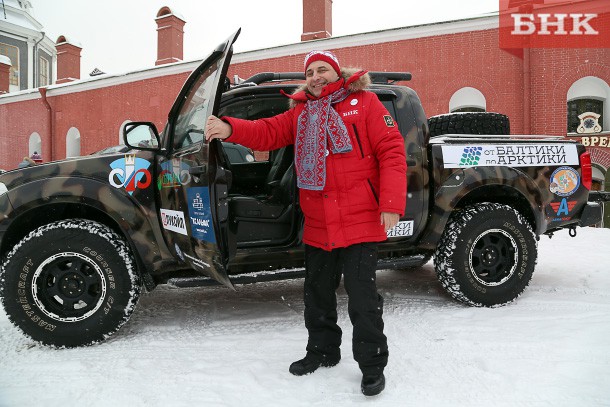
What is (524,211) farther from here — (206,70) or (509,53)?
(509,53)

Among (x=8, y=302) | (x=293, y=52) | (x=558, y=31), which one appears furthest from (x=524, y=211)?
(x=293, y=52)

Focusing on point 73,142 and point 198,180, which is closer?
point 198,180

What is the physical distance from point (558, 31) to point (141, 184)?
12091mm

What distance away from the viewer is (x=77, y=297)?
2955mm

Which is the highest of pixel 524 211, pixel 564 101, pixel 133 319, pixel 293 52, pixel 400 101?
pixel 293 52

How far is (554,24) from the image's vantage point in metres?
11.5

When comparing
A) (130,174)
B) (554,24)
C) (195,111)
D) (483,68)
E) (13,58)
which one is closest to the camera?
(195,111)

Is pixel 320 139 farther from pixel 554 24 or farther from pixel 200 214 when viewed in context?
pixel 554 24

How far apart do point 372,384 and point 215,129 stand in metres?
1.56

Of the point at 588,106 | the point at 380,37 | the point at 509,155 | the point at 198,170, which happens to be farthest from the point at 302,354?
the point at 588,106

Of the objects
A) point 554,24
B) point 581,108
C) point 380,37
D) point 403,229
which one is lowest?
point 403,229

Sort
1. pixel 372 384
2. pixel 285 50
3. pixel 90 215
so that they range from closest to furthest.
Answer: pixel 372 384 < pixel 90 215 < pixel 285 50

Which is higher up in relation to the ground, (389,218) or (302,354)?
(389,218)

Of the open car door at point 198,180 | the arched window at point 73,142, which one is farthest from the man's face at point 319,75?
the arched window at point 73,142
